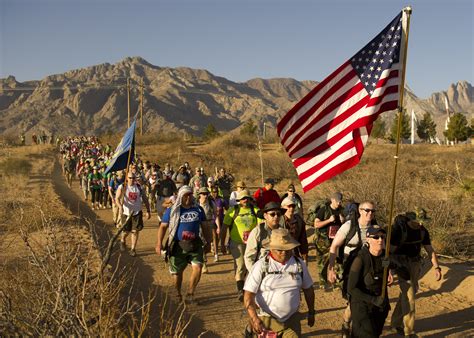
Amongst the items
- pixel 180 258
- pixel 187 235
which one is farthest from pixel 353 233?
pixel 180 258

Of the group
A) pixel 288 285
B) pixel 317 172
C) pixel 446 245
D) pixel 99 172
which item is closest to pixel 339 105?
pixel 317 172

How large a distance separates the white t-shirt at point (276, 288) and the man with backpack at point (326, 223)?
10.7 ft

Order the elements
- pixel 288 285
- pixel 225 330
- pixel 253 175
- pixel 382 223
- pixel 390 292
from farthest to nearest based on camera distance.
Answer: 1. pixel 253 175
2. pixel 382 223
3. pixel 390 292
4. pixel 225 330
5. pixel 288 285

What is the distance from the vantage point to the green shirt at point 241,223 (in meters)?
7.32

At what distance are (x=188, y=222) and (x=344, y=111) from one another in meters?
2.89

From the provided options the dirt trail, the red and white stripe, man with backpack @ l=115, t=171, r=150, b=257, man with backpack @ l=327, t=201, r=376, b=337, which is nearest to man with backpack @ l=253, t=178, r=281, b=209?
the dirt trail

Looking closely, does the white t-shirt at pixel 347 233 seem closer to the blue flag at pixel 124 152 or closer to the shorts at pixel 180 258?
the shorts at pixel 180 258

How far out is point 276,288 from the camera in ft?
14.0

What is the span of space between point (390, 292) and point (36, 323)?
598cm

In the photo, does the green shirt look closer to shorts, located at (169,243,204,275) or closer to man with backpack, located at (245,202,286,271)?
shorts, located at (169,243,204,275)

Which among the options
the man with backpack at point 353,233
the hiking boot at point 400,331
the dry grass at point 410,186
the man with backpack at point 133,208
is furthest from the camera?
the dry grass at point 410,186

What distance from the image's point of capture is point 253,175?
104ft

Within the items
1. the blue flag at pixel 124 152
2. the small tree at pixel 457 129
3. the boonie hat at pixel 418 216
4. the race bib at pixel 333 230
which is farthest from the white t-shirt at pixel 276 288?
the small tree at pixel 457 129

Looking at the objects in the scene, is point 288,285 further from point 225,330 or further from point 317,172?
point 225,330
